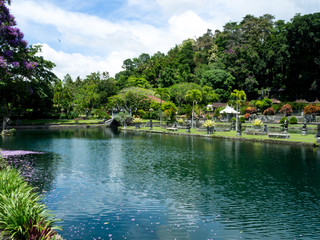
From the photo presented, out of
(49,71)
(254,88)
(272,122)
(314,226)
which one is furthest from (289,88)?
(314,226)

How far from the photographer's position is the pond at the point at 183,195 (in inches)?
355

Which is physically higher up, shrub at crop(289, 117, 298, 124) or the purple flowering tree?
the purple flowering tree

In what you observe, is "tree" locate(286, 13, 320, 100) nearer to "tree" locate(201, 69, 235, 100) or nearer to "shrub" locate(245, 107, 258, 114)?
"shrub" locate(245, 107, 258, 114)

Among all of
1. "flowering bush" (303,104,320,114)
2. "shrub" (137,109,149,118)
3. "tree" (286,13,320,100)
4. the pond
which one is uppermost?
"tree" (286,13,320,100)

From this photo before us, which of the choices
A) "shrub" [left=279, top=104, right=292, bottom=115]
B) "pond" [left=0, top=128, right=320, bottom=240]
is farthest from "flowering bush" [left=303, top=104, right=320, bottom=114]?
"pond" [left=0, top=128, right=320, bottom=240]

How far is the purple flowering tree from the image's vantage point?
26.0m

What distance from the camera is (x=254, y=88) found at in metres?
74.0

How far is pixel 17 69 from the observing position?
116 ft

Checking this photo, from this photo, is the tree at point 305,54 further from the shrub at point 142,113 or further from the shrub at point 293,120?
the shrub at point 142,113

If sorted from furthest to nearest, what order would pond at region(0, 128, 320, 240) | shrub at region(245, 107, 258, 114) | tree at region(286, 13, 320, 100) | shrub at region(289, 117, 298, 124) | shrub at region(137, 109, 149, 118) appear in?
1. shrub at region(137, 109, 149, 118)
2. shrub at region(245, 107, 258, 114)
3. tree at region(286, 13, 320, 100)
4. shrub at region(289, 117, 298, 124)
5. pond at region(0, 128, 320, 240)

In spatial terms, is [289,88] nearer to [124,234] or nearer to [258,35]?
[258,35]

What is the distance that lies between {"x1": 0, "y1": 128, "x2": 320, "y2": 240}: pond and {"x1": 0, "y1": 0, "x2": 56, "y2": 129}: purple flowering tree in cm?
1194

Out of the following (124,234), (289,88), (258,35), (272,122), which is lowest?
(124,234)

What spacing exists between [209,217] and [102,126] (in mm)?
50010
